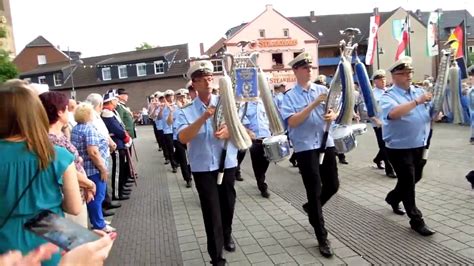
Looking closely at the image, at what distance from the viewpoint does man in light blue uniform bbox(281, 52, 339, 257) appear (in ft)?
15.3

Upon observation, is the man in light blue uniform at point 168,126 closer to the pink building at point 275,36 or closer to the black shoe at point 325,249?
the black shoe at point 325,249

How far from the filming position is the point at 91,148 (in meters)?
5.66

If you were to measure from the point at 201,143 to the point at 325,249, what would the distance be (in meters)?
1.73

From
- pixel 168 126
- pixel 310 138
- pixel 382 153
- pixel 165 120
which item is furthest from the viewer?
pixel 165 120

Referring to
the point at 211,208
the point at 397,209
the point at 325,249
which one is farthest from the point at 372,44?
the point at 211,208

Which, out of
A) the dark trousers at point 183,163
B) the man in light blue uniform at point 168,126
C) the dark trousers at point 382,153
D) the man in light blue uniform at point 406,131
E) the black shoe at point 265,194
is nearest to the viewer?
the man in light blue uniform at point 406,131

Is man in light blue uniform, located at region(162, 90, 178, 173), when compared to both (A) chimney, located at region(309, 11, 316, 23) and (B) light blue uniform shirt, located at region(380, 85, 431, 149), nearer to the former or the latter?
(B) light blue uniform shirt, located at region(380, 85, 431, 149)

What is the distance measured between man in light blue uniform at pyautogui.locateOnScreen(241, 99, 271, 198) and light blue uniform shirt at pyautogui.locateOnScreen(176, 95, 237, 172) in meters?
3.45

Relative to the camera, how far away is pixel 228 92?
3893 mm

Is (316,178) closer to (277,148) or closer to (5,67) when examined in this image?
(277,148)

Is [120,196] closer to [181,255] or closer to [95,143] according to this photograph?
[95,143]

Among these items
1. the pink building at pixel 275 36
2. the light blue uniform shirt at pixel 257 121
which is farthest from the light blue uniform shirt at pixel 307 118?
the pink building at pixel 275 36

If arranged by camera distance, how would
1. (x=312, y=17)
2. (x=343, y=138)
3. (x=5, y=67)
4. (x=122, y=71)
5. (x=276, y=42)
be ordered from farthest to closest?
1. (x=312, y=17)
2. (x=122, y=71)
3. (x=276, y=42)
4. (x=5, y=67)
5. (x=343, y=138)

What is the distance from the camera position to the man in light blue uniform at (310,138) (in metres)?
4.66
